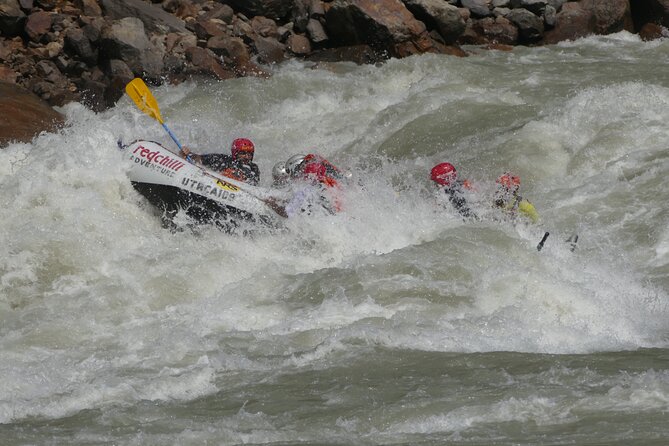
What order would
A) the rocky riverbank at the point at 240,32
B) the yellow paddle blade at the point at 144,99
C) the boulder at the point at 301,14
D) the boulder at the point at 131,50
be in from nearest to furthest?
the yellow paddle blade at the point at 144,99 < the boulder at the point at 131,50 < the rocky riverbank at the point at 240,32 < the boulder at the point at 301,14

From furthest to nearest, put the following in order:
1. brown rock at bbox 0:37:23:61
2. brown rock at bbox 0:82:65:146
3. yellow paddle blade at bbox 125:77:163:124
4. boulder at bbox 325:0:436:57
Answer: brown rock at bbox 0:37:23:61 < boulder at bbox 325:0:436:57 < brown rock at bbox 0:82:65:146 < yellow paddle blade at bbox 125:77:163:124

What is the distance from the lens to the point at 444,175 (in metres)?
10.1

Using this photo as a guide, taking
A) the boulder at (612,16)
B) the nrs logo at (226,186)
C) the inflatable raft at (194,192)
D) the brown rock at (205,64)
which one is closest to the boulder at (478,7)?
the boulder at (612,16)

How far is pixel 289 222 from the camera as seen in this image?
9.58 metres

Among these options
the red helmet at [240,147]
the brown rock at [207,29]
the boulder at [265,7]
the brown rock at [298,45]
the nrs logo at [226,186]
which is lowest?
the nrs logo at [226,186]

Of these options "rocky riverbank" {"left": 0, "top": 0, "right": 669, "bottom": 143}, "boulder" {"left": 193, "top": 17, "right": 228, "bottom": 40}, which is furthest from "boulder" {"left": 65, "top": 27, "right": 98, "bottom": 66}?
"boulder" {"left": 193, "top": 17, "right": 228, "bottom": 40}

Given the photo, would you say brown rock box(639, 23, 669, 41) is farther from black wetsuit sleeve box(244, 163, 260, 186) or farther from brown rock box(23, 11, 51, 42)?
brown rock box(23, 11, 51, 42)

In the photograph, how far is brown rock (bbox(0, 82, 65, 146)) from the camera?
12070 millimetres

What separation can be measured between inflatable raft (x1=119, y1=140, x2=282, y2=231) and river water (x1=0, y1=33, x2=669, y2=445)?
0.18 m

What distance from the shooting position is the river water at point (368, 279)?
585cm

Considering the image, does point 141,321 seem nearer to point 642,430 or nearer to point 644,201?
point 642,430

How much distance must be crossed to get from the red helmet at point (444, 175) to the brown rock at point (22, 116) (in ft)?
15.6

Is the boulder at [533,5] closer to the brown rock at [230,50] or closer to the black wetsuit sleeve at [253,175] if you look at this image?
the brown rock at [230,50]

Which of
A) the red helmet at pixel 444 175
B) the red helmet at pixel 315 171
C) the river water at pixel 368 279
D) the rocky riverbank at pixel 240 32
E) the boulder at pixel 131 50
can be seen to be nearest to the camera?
the river water at pixel 368 279
